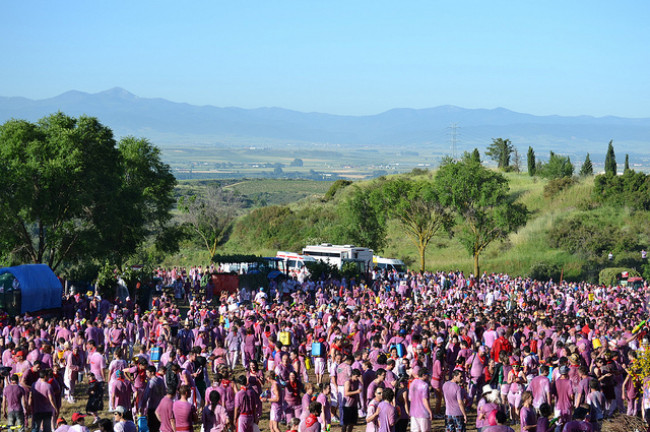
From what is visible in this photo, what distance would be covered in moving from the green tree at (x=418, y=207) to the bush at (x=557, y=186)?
77.9 ft

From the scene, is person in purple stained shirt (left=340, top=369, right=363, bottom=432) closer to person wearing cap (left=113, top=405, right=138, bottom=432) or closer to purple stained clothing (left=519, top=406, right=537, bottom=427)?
purple stained clothing (left=519, top=406, right=537, bottom=427)

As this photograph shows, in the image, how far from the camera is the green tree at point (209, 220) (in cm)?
6431

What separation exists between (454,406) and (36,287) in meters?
16.9

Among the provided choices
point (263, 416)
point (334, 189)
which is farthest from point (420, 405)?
point (334, 189)

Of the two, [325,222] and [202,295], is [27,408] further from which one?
[325,222]

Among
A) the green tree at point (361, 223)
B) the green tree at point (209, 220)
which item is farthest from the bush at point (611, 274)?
the green tree at point (209, 220)

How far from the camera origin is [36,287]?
24500 mm

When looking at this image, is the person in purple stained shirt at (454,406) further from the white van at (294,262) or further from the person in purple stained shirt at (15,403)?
the white van at (294,262)

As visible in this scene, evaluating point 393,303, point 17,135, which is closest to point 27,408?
point 393,303

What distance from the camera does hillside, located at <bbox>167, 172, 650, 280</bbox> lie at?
53.9 m

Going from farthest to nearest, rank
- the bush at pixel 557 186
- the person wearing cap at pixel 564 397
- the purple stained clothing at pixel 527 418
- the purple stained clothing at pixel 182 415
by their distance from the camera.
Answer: the bush at pixel 557 186 → the person wearing cap at pixel 564 397 → the purple stained clothing at pixel 527 418 → the purple stained clothing at pixel 182 415

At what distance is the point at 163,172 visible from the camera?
42.6 m

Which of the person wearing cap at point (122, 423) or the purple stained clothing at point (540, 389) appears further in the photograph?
the purple stained clothing at point (540, 389)

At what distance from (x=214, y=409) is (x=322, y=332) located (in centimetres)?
752
